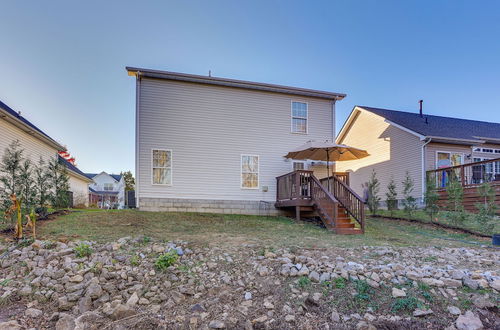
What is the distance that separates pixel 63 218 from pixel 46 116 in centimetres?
790

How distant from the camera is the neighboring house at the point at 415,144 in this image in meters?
12.5

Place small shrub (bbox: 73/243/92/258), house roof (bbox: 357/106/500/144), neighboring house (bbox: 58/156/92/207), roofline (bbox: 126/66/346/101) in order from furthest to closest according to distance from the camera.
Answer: neighboring house (bbox: 58/156/92/207)
house roof (bbox: 357/106/500/144)
roofline (bbox: 126/66/346/101)
small shrub (bbox: 73/243/92/258)

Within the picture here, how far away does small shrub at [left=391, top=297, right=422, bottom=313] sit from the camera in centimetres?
324

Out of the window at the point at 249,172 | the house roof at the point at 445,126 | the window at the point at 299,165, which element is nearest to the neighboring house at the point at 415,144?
the house roof at the point at 445,126

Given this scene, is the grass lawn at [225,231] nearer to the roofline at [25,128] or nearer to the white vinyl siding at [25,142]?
the white vinyl siding at [25,142]

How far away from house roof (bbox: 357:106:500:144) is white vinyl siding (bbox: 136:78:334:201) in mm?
5727

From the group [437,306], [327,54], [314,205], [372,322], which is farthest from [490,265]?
[327,54]

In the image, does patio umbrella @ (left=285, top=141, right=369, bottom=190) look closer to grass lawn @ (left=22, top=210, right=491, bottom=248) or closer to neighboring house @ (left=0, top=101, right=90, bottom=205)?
grass lawn @ (left=22, top=210, right=491, bottom=248)

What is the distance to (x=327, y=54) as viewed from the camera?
12219 millimetres

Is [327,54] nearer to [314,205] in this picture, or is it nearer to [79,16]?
[314,205]

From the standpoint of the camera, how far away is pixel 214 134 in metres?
9.98

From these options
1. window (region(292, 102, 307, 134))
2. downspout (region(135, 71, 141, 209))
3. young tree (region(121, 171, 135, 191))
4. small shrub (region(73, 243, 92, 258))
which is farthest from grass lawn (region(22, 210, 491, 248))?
young tree (region(121, 171, 135, 191))

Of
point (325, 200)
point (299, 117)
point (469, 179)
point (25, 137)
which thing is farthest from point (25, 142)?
point (469, 179)

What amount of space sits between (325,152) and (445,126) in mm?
9739
